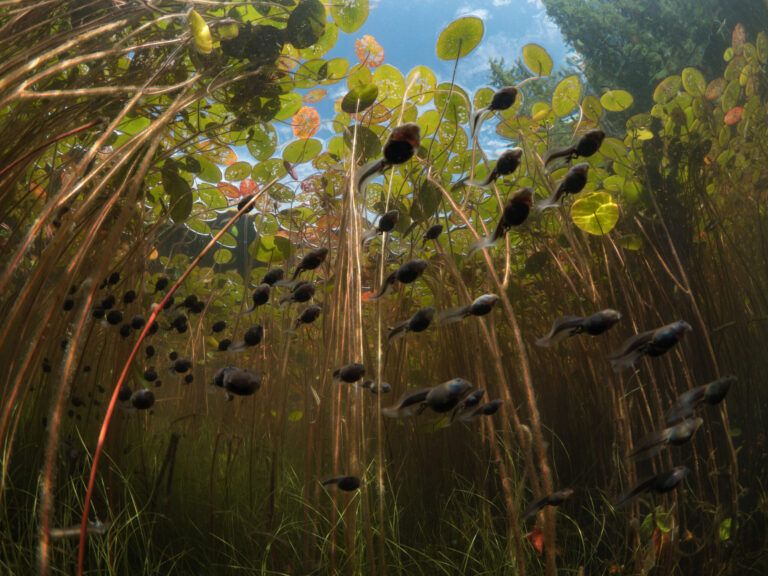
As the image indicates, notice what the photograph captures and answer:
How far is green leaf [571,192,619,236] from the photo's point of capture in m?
2.06

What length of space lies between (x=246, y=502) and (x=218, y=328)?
92 centimetres

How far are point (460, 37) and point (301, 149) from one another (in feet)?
3.46

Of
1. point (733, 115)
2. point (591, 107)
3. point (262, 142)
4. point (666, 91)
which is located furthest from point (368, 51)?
point (733, 115)

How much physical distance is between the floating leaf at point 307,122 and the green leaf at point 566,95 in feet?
4.46

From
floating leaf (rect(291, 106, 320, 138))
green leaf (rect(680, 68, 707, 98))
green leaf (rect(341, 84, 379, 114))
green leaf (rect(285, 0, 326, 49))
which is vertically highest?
green leaf (rect(680, 68, 707, 98))

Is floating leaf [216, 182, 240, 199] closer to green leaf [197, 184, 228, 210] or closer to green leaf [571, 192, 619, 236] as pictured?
green leaf [197, 184, 228, 210]

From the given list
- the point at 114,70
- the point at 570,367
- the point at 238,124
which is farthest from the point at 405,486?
the point at 114,70

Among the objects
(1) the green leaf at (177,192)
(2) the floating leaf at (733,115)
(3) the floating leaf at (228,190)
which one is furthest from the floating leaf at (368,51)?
(2) the floating leaf at (733,115)

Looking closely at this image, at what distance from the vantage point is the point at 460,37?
2361 millimetres

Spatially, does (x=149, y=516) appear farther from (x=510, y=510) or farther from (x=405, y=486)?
(x=510, y=510)

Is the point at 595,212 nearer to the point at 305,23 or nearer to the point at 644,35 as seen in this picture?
the point at 305,23

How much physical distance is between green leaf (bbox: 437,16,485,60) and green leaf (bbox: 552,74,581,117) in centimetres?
86

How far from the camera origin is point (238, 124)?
262 centimetres

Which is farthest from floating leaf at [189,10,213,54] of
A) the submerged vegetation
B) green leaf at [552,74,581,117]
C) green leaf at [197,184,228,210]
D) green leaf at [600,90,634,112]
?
green leaf at [600,90,634,112]
